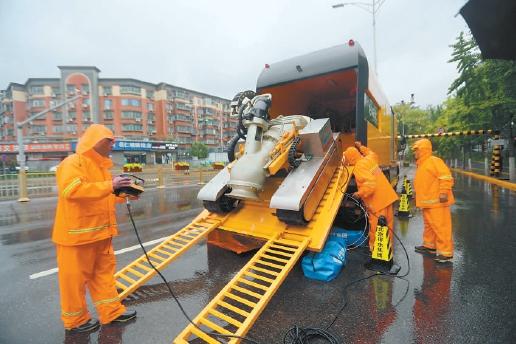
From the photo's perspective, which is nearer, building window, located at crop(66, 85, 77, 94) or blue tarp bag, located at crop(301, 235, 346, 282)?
blue tarp bag, located at crop(301, 235, 346, 282)

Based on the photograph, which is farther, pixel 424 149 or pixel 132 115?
pixel 132 115

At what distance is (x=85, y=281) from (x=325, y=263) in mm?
2495

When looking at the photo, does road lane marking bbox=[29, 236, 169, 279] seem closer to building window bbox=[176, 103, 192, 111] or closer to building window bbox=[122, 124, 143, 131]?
building window bbox=[122, 124, 143, 131]

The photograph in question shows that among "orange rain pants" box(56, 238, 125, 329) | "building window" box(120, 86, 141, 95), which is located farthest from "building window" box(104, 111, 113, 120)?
"orange rain pants" box(56, 238, 125, 329)

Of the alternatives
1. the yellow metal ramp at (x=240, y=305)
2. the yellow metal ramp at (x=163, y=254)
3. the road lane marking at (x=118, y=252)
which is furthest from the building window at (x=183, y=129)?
the yellow metal ramp at (x=240, y=305)

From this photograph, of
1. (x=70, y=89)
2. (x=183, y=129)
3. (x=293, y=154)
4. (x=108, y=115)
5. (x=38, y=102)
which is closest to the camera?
(x=293, y=154)

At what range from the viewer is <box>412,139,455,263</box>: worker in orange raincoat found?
3.99 m

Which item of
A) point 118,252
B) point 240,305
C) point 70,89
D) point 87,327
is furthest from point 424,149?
point 70,89

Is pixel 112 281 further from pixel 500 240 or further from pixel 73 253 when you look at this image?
pixel 500 240

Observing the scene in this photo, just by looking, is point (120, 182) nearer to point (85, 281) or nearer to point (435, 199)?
point (85, 281)

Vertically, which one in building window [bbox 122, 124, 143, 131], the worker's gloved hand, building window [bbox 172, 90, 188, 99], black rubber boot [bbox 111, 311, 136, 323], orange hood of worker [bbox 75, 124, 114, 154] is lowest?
black rubber boot [bbox 111, 311, 136, 323]

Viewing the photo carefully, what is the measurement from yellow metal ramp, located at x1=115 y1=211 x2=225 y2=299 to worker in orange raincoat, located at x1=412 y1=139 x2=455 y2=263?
2.94 metres

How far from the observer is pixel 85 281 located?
2529mm

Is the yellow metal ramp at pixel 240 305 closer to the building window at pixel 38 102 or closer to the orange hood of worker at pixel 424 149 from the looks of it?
the orange hood of worker at pixel 424 149
